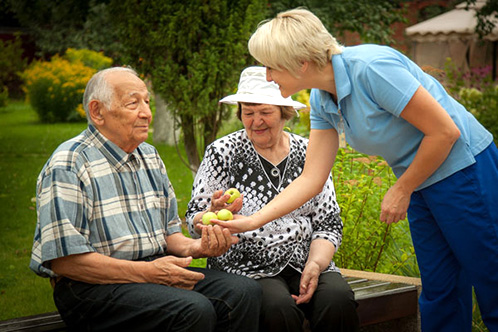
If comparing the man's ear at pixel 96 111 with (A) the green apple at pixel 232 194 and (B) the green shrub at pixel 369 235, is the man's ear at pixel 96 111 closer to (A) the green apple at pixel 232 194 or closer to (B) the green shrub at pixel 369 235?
(A) the green apple at pixel 232 194

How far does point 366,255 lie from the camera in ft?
14.4

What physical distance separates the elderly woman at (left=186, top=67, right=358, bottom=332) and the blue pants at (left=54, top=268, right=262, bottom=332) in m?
0.21

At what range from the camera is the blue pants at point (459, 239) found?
2.53 m

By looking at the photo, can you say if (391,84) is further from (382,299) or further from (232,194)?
(382,299)

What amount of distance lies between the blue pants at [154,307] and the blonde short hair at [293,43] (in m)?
1.06

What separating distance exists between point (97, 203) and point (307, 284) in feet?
3.77

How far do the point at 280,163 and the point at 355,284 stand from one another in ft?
3.01

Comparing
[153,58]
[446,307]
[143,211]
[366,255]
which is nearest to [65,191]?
[143,211]

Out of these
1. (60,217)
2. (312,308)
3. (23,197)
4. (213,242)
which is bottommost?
(23,197)

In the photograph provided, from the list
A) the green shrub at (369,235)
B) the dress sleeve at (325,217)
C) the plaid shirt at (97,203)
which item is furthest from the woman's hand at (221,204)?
the green shrub at (369,235)

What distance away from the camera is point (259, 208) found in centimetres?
325

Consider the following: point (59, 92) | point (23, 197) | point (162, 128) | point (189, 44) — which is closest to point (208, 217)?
point (189, 44)

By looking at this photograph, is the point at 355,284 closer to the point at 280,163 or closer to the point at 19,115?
the point at 280,163

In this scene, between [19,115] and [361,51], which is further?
[19,115]
